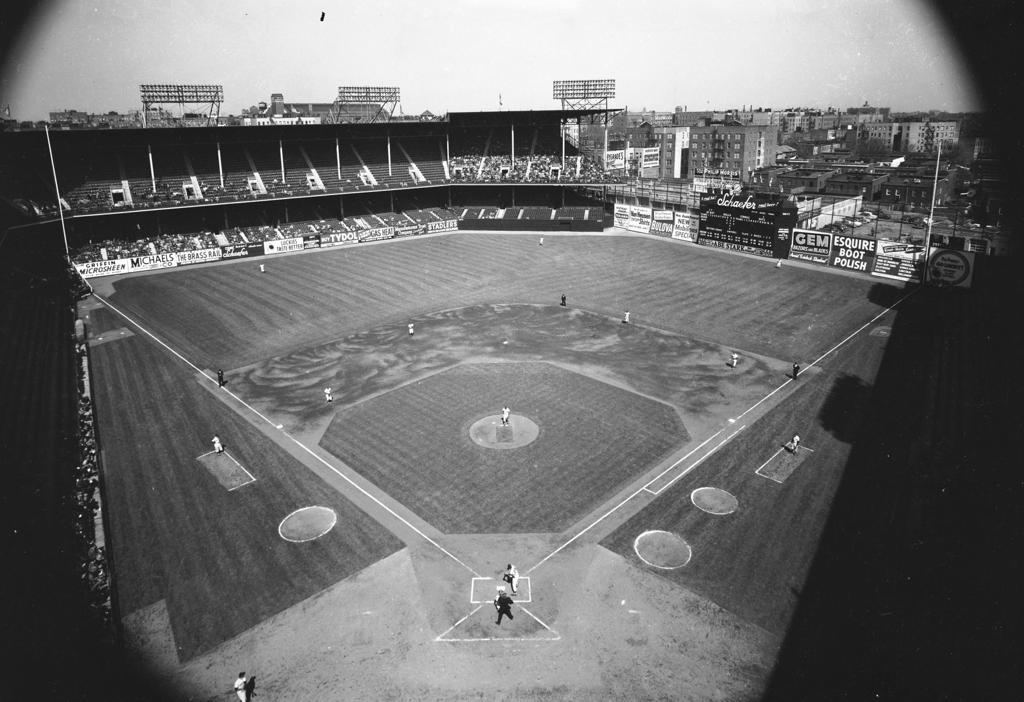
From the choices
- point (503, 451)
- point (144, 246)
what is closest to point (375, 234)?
point (144, 246)

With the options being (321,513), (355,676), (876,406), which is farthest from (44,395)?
(876,406)

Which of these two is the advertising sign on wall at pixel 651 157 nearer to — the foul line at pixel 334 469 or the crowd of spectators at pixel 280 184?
the crowd of spectators at pixel 280 184

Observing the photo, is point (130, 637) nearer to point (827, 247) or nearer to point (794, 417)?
point (794, 417)

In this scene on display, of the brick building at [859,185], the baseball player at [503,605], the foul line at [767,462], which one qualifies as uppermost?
the brick building at [859,185]

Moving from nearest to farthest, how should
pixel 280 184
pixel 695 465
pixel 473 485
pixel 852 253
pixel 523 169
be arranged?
pixel 473 485, pixel 695 465, pixel 852 253, pixel 280 184, pixel 523 169

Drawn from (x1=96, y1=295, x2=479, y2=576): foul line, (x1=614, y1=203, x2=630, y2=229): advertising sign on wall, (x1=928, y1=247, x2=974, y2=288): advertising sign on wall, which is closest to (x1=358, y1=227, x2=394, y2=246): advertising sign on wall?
(x1=614, y1=203, x2=630, y2=229): advertising sign on wall

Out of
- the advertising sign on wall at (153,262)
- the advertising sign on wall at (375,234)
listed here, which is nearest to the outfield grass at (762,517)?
the advertising sign on wall at (375,234)

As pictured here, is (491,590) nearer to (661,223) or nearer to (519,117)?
(661,223)

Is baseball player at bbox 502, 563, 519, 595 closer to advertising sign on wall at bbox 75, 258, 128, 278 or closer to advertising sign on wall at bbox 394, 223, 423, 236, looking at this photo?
advertising sign on wall at bbox 75, 258, 128, 278
